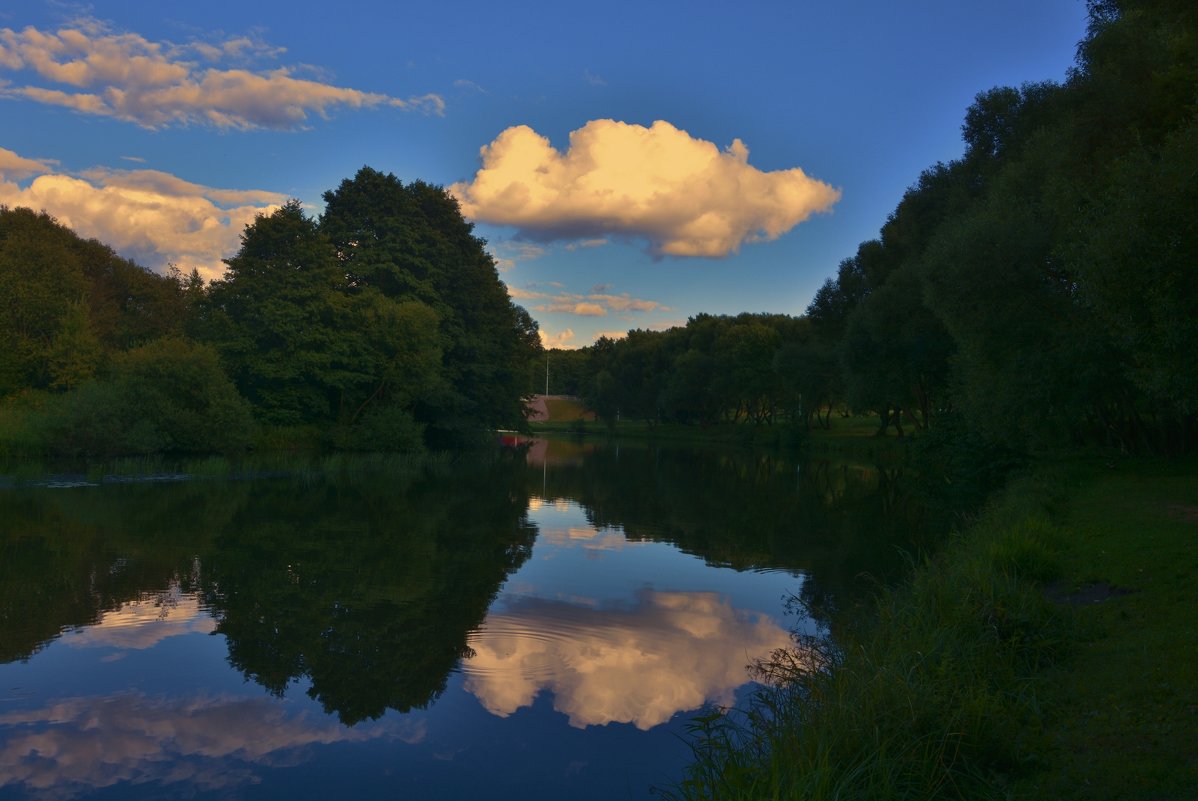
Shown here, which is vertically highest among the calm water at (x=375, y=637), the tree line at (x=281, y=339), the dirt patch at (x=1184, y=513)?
the tree line at (x=281, y=339)

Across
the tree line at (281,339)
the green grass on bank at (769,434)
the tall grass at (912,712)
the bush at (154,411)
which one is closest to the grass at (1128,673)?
the tall grass at (912,712)

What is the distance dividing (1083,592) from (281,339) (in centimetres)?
3878

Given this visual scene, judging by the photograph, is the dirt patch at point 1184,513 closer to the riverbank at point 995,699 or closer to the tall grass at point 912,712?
the riverbank at point 995,699

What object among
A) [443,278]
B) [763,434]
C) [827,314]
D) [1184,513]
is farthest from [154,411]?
[763,434]

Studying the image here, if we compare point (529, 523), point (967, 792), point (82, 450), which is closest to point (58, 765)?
point (967, 792)

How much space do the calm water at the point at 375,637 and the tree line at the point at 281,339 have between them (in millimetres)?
9875

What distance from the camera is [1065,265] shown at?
58.5 feet

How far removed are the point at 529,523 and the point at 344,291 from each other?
92.9 ft

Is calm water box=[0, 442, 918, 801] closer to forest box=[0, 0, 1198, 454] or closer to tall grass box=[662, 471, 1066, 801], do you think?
tall grass box=[662, 471, 1066, 801]

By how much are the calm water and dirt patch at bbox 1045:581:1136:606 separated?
3.42 m

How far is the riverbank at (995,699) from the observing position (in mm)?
5539

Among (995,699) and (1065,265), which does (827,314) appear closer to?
(1065,265)

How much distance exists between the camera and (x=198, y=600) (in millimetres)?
13844

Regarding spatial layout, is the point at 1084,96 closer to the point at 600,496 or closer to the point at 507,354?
the point at 600,496
